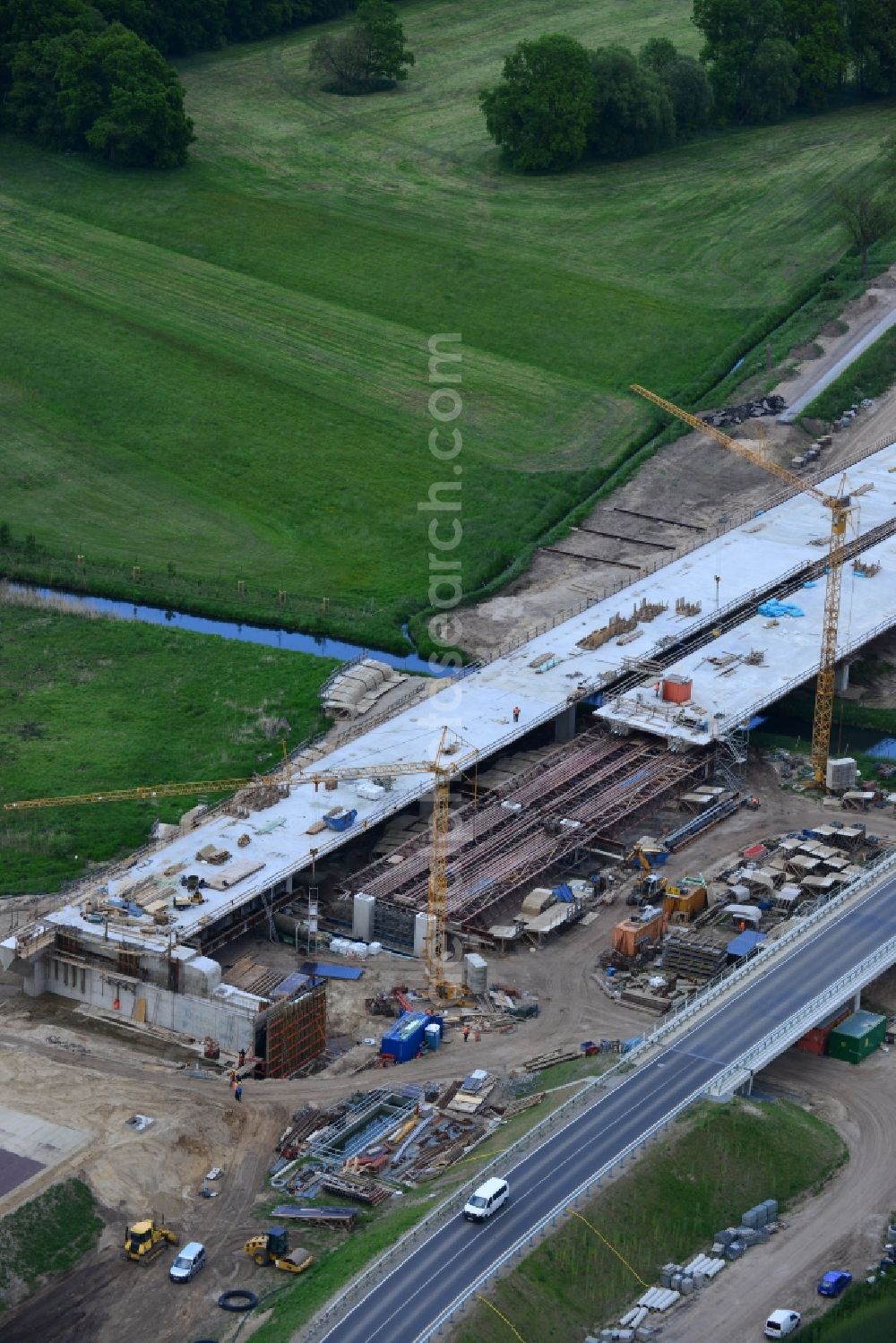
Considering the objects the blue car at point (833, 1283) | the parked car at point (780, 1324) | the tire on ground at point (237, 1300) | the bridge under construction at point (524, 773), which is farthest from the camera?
the bridge under construction at point (524, 773)

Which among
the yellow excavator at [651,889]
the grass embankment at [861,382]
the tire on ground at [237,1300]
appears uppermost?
the grass embankment at [861,382]

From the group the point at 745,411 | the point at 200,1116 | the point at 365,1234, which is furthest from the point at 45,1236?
the point at 745,411

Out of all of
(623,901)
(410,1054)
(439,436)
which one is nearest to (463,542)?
(439,436)

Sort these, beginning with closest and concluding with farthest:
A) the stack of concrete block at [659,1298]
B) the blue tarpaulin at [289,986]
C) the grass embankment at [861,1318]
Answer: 1. the grass embankment at [861,1318]
2. the stack of concrete block at [659,1298]
3. the blue tarpaulin at [289,986]

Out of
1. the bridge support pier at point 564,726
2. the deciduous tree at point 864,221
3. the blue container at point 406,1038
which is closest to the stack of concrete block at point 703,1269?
the blue container at point 406,1038

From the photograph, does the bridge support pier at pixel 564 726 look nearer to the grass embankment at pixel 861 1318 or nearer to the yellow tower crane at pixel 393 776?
the yellow tower crane at pixel 393 776

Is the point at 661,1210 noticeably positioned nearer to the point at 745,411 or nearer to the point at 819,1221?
the point at 819,1221

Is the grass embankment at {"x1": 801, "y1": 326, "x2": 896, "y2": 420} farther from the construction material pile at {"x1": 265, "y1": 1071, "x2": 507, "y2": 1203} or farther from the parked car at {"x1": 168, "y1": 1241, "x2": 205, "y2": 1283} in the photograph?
the parked car at {"x1": 168, "y1": 1241, "x2": 205, "y2": 1283}

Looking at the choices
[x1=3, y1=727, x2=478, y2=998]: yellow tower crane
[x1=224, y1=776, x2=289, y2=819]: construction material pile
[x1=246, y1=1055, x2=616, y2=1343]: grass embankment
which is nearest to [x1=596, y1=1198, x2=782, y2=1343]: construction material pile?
[x1=246, y1=1055, x2=616, y2=1343]: grass embankment

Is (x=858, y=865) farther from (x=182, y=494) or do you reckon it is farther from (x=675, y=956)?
(x=182, y=494)
